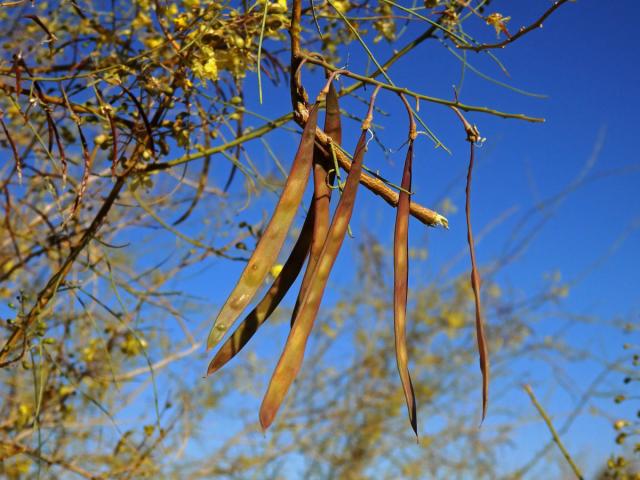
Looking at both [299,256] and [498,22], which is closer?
[299,256]

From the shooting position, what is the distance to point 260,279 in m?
0.71

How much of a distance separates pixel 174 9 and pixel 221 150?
15.0 inches

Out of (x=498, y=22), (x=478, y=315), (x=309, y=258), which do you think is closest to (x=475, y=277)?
(x=478, y=315)

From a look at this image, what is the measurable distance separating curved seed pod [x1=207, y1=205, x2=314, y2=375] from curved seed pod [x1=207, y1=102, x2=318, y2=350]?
3 cm

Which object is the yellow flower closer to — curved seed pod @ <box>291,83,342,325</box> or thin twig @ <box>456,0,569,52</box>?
thin twig @ <box>456,0,569,52</box>

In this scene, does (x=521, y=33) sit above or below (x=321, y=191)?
above

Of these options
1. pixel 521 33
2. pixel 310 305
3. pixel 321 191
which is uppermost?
pixel 521 33

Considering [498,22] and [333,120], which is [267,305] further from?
[498,22]

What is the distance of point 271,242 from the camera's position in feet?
2.37

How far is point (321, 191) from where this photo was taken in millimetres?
758

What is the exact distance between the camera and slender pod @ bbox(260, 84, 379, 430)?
2.13 feet

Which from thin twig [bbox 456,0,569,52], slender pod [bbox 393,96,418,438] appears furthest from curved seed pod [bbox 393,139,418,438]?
thin twig [bbox 456,0,569,52]

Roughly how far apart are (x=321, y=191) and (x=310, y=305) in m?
0.13

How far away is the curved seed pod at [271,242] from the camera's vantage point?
698 millimetres
